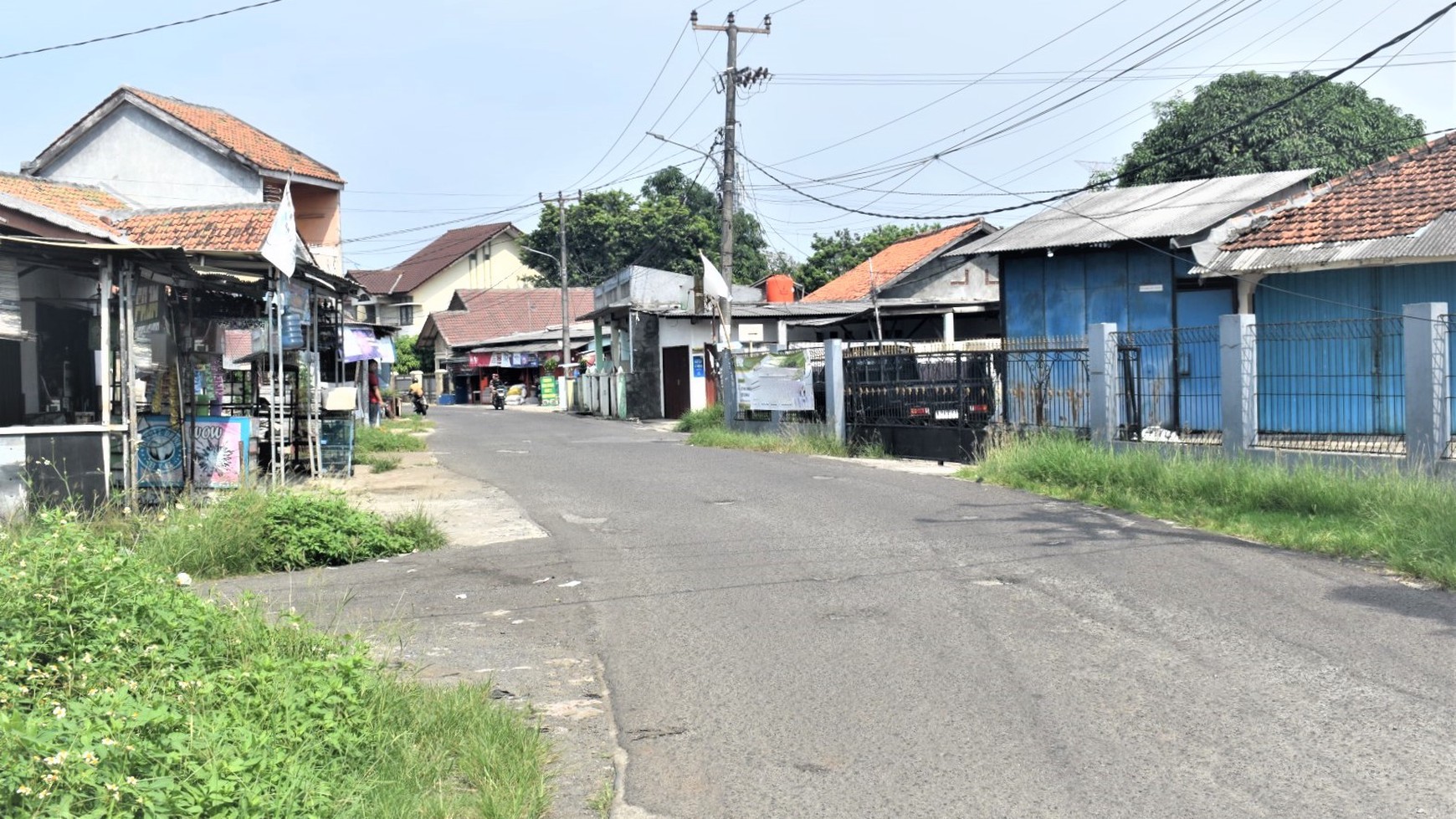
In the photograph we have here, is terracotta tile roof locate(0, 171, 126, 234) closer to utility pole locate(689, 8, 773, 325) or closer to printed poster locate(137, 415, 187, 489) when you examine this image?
printed poster locate(137, 415, 187, 489)

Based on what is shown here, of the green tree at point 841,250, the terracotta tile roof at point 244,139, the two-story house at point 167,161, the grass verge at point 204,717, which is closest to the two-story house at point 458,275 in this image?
the green tree at point 841,250

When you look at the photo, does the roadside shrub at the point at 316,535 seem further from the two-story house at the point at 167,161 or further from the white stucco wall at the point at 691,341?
the white stucco wall at the point at 691,341

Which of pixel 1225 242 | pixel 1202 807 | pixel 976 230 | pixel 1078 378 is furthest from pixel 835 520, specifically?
pixel 976 230

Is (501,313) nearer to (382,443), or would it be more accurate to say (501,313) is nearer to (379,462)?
(382,443)

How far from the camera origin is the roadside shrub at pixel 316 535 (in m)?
10.0

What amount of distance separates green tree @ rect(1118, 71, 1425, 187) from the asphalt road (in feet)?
60.1

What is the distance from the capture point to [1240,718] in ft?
17.9

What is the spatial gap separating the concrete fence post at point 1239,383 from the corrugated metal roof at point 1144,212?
4.83 m

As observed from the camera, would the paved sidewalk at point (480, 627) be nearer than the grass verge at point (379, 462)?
Yes

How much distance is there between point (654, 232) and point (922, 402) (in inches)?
1866

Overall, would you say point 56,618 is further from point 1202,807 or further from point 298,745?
point 1202,807

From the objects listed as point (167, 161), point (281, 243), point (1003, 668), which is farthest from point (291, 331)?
point (167, 161)

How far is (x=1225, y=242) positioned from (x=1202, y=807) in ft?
52.3

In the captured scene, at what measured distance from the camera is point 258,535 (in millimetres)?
9969
